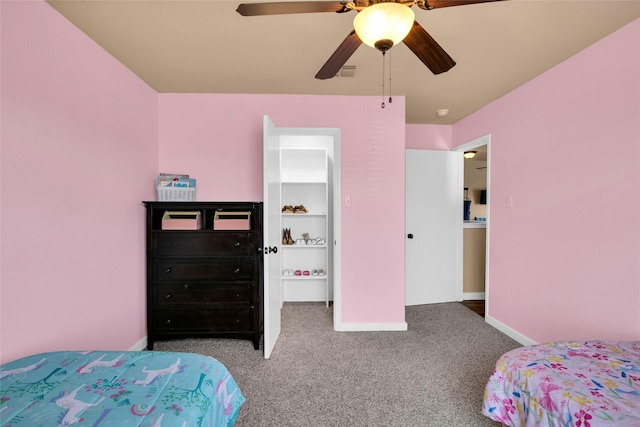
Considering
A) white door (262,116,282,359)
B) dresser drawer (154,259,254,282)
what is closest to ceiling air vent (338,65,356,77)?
white door (262,116,282,359)

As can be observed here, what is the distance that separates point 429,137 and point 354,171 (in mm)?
1616

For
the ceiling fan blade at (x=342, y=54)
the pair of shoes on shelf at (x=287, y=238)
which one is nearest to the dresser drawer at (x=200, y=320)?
the pair of shoes on shelf at (x=287, y=238)

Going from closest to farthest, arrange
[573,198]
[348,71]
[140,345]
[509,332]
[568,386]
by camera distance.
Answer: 1. [568,386]
2. [573,198]
3. [348,71]
4. [140,345]
5. [509,332]

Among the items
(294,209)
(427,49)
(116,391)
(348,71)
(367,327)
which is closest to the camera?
(116,391)

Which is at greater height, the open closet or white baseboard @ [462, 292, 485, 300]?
the open closet

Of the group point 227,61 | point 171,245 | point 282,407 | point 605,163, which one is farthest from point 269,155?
point 605,163

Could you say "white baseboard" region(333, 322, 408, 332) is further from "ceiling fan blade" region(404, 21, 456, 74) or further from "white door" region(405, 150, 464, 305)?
"ceiling fan blade" region(404, 21, 456, 74)

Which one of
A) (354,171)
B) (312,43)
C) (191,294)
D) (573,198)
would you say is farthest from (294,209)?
(573,198)

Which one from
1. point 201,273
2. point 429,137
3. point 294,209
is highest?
point 429,137

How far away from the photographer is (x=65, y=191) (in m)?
1.79

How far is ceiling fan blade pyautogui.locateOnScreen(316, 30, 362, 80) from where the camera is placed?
1.33 m

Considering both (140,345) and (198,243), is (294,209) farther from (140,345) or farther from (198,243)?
(140,345)

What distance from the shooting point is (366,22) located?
1.16 m

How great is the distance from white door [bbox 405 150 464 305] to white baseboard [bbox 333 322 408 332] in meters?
0.83
